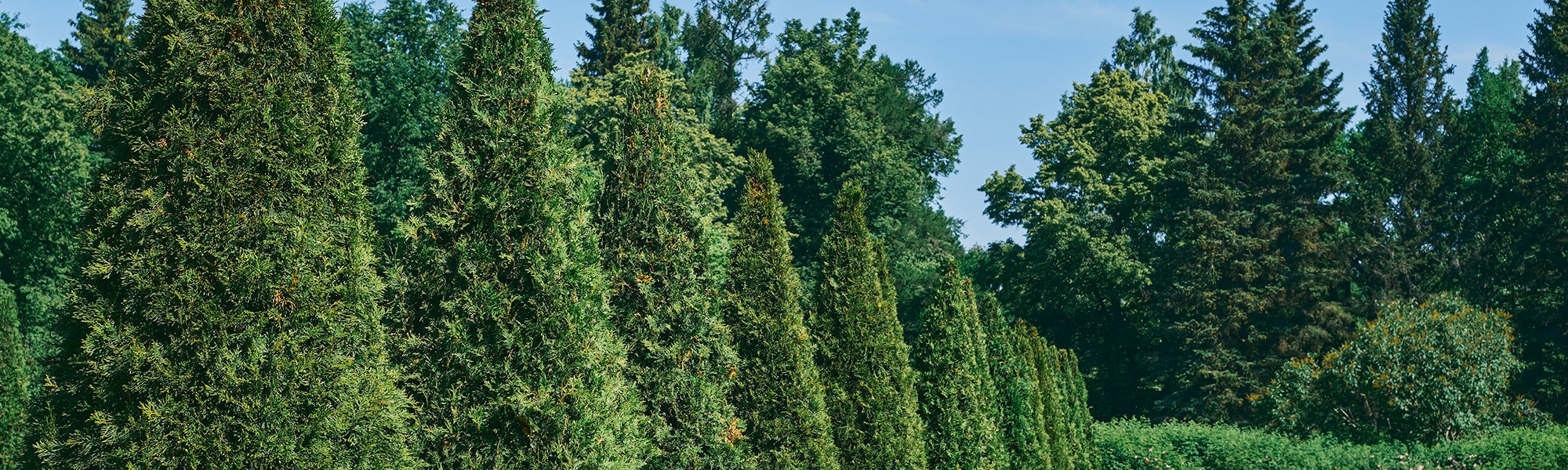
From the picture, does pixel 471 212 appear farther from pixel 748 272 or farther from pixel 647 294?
pixel 748 272

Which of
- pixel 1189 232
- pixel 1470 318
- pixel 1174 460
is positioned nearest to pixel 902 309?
pixel 1189 232

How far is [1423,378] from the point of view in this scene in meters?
25.2

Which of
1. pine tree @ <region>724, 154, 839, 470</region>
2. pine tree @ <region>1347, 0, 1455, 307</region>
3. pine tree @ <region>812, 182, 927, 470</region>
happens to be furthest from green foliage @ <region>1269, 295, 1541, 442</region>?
pine tree @ <region>724, 154, 839, 470</region>

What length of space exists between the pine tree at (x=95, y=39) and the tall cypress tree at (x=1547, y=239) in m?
44.7

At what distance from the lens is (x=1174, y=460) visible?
25.2 m

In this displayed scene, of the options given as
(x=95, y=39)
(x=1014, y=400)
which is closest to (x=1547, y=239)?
(x=1014, y=400)

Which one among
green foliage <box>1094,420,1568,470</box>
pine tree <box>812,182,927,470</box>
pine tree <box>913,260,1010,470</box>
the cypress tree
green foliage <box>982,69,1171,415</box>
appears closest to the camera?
the cypress tree

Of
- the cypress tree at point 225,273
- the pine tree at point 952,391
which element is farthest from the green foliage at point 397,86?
the cypress tree at point 225,273

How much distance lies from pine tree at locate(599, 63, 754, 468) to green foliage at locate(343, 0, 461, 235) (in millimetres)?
17273

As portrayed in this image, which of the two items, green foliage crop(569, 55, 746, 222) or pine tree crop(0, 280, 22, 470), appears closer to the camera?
pine tree crop(0, 280, 22, 470)

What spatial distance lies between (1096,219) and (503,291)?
33.4 meters

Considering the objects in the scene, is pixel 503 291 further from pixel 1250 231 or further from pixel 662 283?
pixel 1250 231

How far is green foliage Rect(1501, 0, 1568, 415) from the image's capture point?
32156 mm

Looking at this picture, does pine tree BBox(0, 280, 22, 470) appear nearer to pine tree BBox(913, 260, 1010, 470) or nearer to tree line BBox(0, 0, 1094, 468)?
tree line BBox(0, 0, 1094, 468)
